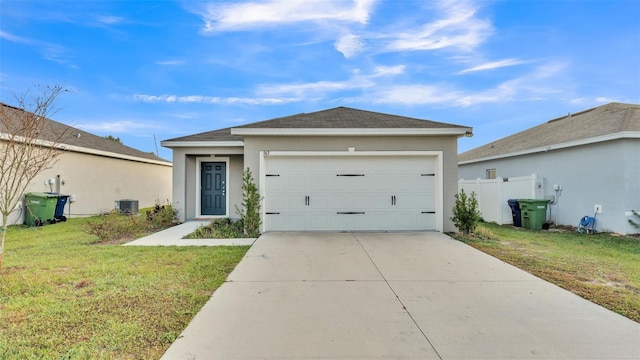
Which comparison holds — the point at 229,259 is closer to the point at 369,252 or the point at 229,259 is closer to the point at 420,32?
the point at 369,252

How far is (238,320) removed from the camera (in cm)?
321

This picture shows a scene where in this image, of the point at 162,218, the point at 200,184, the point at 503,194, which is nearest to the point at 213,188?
the point at 200,184

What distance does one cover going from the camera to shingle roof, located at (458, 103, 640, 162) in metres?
9.39

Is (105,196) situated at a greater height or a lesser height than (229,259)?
greater

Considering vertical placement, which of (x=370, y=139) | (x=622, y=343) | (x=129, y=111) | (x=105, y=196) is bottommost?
(x=622, y=343)

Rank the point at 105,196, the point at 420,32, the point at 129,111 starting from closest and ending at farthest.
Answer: the point at 420,32
the point at 105,196
the point at 129,111

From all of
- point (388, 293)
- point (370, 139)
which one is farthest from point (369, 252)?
point (370, 139)

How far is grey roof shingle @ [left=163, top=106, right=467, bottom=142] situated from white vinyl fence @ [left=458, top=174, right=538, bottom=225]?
15.8ft

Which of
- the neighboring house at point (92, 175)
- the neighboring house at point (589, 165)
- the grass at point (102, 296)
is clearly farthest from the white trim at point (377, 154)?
the neighboring house at point (92, 175)

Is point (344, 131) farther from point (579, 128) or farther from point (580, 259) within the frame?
point (579, 128)

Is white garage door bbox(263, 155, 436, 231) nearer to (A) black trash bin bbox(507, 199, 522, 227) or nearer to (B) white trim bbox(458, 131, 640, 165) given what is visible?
(A) black trash bin bbox(507, 199, 522, 227)

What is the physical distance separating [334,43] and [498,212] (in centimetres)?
914

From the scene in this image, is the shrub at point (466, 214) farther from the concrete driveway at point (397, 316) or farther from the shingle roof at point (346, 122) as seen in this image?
the concrete driveway at point (397, 316)

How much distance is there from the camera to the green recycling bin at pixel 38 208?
10.1 meters
